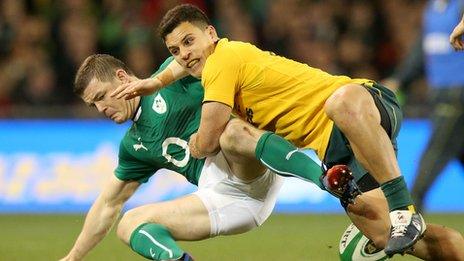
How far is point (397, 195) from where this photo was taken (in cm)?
534

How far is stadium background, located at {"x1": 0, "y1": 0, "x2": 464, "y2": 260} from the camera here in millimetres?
11766

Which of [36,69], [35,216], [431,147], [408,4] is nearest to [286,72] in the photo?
[431,147]

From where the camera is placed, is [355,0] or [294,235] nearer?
[294,235]

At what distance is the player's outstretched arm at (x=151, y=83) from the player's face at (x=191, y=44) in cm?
18

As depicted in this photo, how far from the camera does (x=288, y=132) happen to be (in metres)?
5.84

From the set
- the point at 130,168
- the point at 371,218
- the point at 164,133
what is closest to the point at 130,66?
the point at 130,168

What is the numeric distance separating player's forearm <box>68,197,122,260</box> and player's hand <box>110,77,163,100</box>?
0.74m

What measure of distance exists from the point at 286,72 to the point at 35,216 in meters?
6.30

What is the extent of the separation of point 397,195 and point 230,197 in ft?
3.42

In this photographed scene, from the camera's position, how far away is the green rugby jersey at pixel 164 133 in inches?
243

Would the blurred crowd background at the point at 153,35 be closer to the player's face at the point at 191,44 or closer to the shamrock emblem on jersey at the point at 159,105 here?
the shamrock emblem on jersey at the point at 159,105

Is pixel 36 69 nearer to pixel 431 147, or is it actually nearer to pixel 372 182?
pixel 431 147

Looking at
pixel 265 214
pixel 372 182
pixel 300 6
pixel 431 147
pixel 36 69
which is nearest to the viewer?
pixel 372 182

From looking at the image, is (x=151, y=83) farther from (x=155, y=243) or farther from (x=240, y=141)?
(x=155, y=243)
